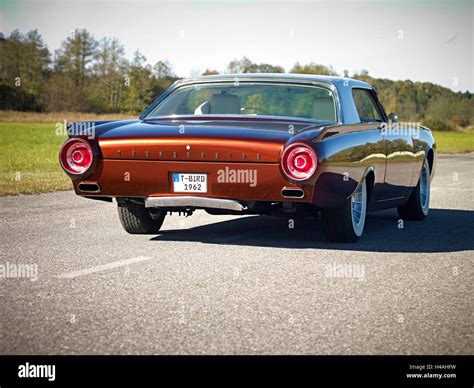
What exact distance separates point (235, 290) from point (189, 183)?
1643 millimetres

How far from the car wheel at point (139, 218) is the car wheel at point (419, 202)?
3052 millimetres

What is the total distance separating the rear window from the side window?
0.68m

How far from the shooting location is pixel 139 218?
8359 mm

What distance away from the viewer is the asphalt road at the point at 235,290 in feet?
14.6

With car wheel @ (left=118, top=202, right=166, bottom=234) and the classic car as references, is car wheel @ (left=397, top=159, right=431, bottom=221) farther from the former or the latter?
car wheel @ (left=118, top=202, right=166, bottom=234)

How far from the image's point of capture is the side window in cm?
871

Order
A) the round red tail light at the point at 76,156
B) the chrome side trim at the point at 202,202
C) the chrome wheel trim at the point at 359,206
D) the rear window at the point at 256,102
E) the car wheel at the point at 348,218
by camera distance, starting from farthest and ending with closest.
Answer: the chrome wheel trim at the point at 359,206 < the rear window at the point at 256,102 < the car wheel at the point at 348,218 < the round red tail light at the point at 76,156 < the chrome side trim at the point at 202,202

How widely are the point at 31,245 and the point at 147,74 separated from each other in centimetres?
12723

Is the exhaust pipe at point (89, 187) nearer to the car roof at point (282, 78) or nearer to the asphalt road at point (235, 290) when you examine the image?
the asphalt road at point (235, 290)

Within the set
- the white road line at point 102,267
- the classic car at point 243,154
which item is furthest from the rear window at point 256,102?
the white road line at point 102,267
